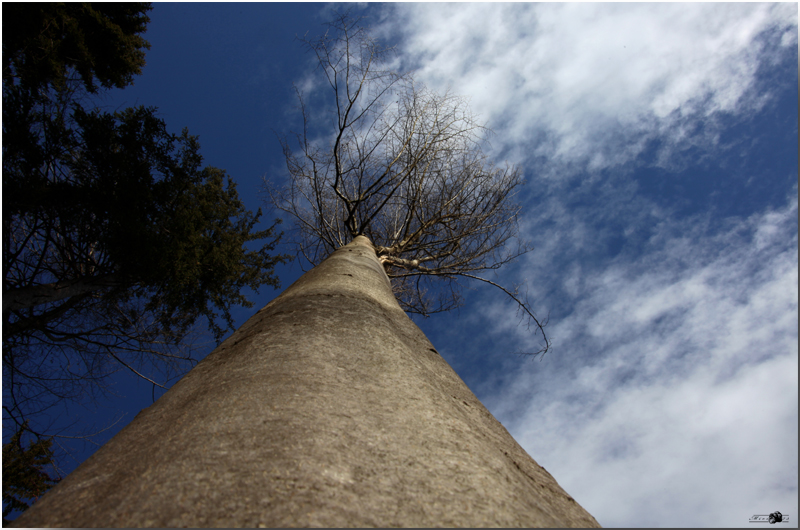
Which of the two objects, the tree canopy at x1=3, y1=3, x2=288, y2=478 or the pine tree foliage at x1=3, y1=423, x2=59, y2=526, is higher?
the tree canopy at x1=3, y1=3, x2=288, y2=478

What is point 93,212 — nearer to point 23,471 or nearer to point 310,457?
point 23,471

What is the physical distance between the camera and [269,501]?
628 mm

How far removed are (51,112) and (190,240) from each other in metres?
1.92

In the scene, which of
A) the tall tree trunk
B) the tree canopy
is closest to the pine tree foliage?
the tree canopy

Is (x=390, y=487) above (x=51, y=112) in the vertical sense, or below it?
below

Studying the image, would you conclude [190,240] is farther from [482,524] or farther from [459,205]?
[482,524]

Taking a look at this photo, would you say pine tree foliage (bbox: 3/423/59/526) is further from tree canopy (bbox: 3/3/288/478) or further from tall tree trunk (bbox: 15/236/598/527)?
tall tree trunk (bbox: 15/236/598/527)

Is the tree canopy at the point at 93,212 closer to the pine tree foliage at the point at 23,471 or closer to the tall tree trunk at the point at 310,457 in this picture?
the pine tree foliage at the point at 23,471

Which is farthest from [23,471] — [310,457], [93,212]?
[310,457]

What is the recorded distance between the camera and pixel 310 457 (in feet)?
2.41

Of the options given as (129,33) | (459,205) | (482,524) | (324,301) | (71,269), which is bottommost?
(482,524)

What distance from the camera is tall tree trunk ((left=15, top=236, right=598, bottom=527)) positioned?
63cm

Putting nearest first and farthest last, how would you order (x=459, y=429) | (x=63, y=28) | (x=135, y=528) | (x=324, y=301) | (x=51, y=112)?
(x=135, y=528)
(x=459, y=429)
(x=324, y=301)
(x=51, y=112)
(x=63, y=28)

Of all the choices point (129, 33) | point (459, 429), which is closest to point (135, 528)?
point (459, 429)
